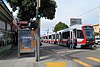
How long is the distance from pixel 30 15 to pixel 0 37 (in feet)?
25.5

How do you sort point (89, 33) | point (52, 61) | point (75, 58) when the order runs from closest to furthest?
point (52, 61) → point (75, 58) → point (89, 33)

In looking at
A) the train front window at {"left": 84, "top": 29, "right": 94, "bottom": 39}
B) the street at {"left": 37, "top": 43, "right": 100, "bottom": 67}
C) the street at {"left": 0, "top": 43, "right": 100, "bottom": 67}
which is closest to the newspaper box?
the street at {"left": 0, "top": 43, "right": 100, "bottom": 67}

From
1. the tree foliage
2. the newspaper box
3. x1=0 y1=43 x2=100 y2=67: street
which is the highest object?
the tree foliage

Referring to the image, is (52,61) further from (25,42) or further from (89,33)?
(89,33)

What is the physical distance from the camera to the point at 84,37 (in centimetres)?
3306

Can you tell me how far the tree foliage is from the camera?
28.5m

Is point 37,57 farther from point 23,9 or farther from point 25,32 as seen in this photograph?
point 23,9

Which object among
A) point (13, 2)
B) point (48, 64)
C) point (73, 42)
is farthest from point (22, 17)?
point (48, 64)

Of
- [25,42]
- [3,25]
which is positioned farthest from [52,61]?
[3,25]

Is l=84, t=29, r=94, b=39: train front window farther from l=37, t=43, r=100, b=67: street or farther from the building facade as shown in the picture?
the building facade

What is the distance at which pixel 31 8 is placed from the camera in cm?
2916

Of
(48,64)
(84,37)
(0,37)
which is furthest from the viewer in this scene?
(84,37)

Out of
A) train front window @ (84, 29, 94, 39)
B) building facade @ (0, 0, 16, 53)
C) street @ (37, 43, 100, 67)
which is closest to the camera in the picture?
street @ (37, 43, 100, 67)

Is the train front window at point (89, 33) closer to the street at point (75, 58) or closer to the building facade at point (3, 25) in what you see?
the street at point (75, 58)
